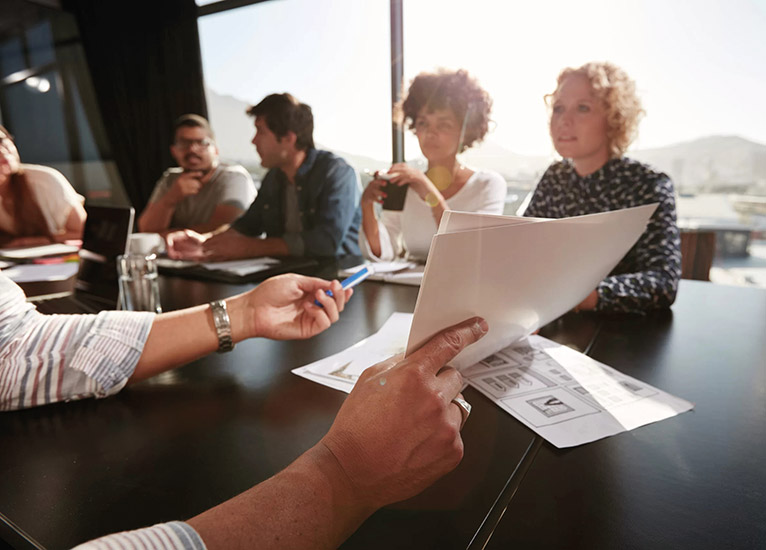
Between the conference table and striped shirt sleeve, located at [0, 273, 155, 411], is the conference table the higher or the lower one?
the lower one

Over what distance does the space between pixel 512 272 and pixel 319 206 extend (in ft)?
5.99

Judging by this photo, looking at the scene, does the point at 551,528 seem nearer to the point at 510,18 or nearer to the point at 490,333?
the point at 490,333

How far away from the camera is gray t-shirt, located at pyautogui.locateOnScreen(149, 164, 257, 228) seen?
2.87 metres

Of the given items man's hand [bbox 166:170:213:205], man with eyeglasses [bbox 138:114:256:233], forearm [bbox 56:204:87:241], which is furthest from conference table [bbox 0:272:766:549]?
man with eyeglasses [bbox 138:114:256:233]

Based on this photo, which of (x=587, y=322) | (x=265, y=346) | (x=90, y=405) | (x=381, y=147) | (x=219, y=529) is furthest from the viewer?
(x=381, y=147)

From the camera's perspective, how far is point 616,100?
160cm

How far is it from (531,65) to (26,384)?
292 centimetres

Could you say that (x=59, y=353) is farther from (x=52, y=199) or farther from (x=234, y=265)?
(x=52, y=199)

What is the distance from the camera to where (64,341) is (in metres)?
0.68

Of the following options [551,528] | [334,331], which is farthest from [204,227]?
[551,528]

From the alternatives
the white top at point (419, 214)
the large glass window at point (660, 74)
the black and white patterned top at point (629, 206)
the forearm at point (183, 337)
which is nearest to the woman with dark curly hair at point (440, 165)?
the white top at point (419, 214)

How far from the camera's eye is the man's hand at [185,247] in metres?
1.66

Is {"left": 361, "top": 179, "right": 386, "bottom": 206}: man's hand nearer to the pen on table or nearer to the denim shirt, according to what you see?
the denim shirt

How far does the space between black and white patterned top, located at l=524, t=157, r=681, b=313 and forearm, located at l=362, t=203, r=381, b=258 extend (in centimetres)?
62
